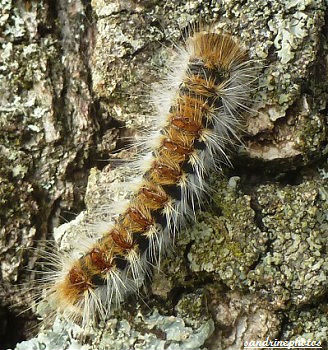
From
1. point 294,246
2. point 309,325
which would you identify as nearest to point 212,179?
point 294,246

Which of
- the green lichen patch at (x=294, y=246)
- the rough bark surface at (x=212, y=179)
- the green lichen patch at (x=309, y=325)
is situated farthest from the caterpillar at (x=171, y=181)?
the green lichen patch at (x=309, y=325)

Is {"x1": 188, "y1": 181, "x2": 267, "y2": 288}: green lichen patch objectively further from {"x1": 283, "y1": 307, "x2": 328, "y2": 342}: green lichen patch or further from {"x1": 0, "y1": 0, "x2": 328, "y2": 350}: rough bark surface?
{"x1": 283, "y1": 307, "x2": 328, "y2": 342}: green lichen patch

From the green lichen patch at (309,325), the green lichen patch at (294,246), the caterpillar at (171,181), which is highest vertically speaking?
the caterpillar at (171,181)

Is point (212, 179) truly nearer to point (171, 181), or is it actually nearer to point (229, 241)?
point (171, 181)

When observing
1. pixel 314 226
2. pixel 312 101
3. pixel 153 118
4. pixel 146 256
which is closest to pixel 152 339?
pixel 146 256

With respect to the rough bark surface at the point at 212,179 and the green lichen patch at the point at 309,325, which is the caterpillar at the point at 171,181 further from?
the green lichen patch at the point at 309,325

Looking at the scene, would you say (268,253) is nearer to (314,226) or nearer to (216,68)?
(314,226)
